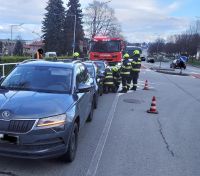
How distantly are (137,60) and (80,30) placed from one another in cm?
6502

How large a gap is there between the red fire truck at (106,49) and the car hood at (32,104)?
2597cm

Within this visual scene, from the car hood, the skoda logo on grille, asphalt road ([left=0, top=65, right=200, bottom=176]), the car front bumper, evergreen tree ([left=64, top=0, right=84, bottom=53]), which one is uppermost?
evergreen tree ([left=64, top=0, right=84, bottom=53])

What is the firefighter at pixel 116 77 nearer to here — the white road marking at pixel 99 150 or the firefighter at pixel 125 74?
the firefighter at pixel 125 74

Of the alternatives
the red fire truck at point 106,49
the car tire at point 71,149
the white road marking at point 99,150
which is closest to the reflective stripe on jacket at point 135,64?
the white road marking at point 99,150

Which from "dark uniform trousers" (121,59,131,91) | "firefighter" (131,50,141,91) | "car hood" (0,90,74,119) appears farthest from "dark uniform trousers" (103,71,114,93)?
"car hood" (0,90,74,119)

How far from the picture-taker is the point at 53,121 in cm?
545

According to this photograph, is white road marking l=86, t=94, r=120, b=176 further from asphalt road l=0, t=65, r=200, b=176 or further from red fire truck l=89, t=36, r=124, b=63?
red fire truck l=89, t=36, r=124, b=63

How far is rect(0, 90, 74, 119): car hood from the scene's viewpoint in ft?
17.5

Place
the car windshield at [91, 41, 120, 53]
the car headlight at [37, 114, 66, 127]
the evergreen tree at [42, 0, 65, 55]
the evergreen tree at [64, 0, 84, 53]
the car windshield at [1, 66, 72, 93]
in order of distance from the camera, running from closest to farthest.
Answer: the car headlight at [37, 114, 66, 127] → the car windshield at [1, 66, 72, 93] → the car windshield at [91, 41, 120, 53] → the evergreen tree at [42, 0, 65, 55] → the evergreen tree at [64, 0, 84, 53]

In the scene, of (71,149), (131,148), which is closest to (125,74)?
(131,148)

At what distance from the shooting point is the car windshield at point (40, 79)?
6711mm

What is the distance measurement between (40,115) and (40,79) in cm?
171

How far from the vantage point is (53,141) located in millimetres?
5422

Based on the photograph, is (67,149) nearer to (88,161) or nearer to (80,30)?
(88,161)
